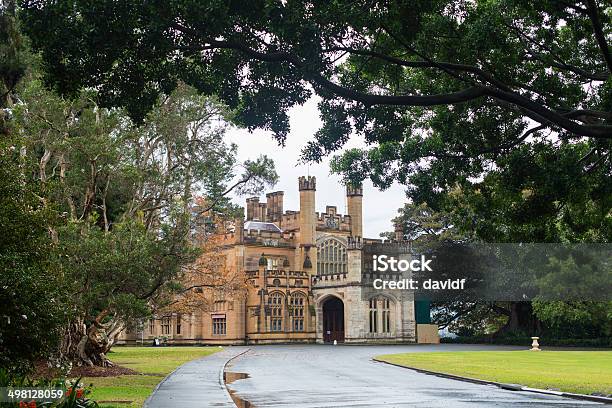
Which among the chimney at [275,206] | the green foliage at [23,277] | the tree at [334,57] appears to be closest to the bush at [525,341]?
the chimney at [275,206]

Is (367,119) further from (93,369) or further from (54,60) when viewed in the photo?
(93,369)

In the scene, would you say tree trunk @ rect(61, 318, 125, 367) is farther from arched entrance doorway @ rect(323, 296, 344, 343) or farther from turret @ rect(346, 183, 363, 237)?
turret @ rect(346, 183, 363, 237)

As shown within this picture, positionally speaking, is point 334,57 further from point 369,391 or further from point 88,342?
point 88,342

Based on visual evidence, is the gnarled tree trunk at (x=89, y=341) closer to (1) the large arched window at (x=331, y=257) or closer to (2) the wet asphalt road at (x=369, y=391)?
(2) the wet asphalt road at (x=369, y=391)

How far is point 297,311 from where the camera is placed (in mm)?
74438

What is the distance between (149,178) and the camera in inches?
1180

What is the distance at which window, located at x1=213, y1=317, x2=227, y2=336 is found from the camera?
7556 cm

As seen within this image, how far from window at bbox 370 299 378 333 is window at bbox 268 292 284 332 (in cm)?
857

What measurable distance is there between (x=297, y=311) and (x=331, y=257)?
9633 mm

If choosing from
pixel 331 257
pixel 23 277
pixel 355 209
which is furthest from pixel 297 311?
pixel 23 277

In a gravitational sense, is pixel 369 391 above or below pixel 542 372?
above

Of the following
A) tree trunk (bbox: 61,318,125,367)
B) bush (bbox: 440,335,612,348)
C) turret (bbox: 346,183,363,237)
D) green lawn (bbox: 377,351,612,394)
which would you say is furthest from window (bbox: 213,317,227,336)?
tree trunk (bbox: 61,318,125,367)

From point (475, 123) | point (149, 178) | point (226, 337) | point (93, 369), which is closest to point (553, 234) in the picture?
point (475, 123)

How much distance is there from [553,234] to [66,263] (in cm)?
1426
